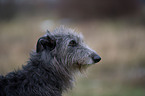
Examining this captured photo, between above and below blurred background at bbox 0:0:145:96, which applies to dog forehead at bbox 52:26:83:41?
below

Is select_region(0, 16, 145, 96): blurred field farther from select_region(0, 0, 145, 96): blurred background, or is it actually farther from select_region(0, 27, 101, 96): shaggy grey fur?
select_region(0, 27, 101, 96): shaggy grey fur

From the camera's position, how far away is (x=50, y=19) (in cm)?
1902

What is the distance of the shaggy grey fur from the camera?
379 cm

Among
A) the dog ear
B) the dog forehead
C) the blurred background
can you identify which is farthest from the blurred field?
the dog ear

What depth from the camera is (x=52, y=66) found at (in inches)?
160

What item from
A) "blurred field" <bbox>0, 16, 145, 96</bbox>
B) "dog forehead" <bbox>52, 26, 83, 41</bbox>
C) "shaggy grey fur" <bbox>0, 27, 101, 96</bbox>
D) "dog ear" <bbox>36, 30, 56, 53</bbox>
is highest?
"blurred field" <bbox>0, 16, 145, 96</bbox>

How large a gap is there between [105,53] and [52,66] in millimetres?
9964

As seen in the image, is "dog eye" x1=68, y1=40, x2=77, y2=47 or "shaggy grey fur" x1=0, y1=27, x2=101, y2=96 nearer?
"shaggy grey fur" x1=0, y1=27, x2=101, y2=96

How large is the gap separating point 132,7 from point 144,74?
6881 millimetres

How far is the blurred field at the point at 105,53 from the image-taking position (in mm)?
11329

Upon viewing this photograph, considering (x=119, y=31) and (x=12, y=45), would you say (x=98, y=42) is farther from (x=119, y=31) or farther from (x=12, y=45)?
(x=12, y=45)

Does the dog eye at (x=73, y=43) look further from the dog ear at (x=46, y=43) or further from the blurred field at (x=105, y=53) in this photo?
the blurred field at (x=105, y=53)

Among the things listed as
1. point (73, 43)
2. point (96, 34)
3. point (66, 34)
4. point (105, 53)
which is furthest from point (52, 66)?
point (96, 34)

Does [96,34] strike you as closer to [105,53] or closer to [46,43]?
[105,53]
